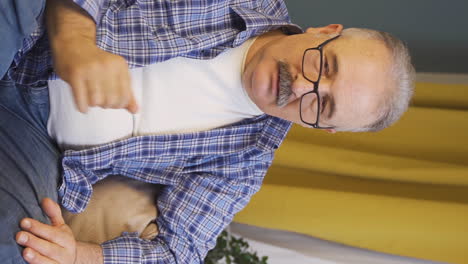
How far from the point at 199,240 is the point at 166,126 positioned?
299mm

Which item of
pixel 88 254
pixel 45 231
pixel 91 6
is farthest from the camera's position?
pixel 88 254

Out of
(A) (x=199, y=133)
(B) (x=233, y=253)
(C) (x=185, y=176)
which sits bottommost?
(B) (x=233, y=253)

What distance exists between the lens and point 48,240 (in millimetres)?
1013

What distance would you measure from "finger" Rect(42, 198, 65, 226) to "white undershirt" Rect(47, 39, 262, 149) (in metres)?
0.16

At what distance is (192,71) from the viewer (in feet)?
3.80

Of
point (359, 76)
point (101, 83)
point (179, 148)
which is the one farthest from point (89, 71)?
point (359, 76)

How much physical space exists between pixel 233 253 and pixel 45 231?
78 cm

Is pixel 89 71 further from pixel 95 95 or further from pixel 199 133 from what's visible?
pixel 199 133

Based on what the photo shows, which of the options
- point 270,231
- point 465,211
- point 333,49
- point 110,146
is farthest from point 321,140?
point 110,146

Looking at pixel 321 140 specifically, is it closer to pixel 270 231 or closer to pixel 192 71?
pixel 270 231

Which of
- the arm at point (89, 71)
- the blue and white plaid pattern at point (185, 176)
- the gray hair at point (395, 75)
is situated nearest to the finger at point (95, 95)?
the arm at point (89, 71)

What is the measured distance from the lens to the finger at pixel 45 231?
3.19 ft

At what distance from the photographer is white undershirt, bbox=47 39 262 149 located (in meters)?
1.12

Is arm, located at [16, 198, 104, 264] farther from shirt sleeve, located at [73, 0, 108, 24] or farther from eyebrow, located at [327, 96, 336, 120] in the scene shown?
eyebrow, located at [327, 96, 336, 120]
